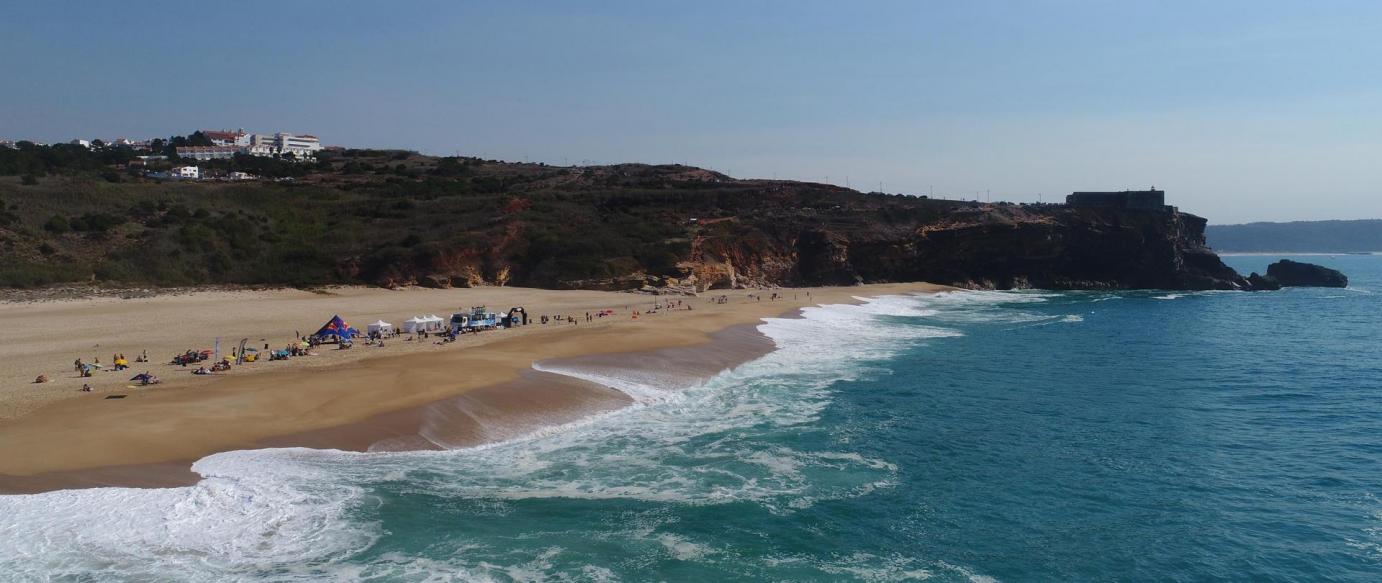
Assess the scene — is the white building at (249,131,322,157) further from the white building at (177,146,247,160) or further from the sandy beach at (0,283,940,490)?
the sandy beach at (0,283,940,490)

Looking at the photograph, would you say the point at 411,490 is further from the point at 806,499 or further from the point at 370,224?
the point at 370,224

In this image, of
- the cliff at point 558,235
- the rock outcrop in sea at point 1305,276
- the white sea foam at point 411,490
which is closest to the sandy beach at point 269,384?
the white sea foam at point 411,490

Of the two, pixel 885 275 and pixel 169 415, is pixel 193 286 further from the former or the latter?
pixel 885 275

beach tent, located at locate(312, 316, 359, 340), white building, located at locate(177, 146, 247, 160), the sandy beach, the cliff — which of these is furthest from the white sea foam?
white building, located at locate(177, 146, 247, 160)

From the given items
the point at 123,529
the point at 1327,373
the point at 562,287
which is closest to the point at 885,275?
the point at 562,287

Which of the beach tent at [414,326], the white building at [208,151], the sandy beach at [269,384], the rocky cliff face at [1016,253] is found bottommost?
the sandy beach at [269,384]

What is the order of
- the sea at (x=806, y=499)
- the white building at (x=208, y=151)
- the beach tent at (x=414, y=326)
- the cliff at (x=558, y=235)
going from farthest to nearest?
1. the white building at (x=208, y=151)
2. the cliff at (x=558, y=235)
3. the beach tent at (x=414, y=326)
4. the sea at (x=806, y=499)

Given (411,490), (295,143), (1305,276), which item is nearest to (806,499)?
(411,490)

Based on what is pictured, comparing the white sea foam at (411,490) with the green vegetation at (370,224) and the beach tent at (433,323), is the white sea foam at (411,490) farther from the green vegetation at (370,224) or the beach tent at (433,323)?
the green vegetation at (370,224)
